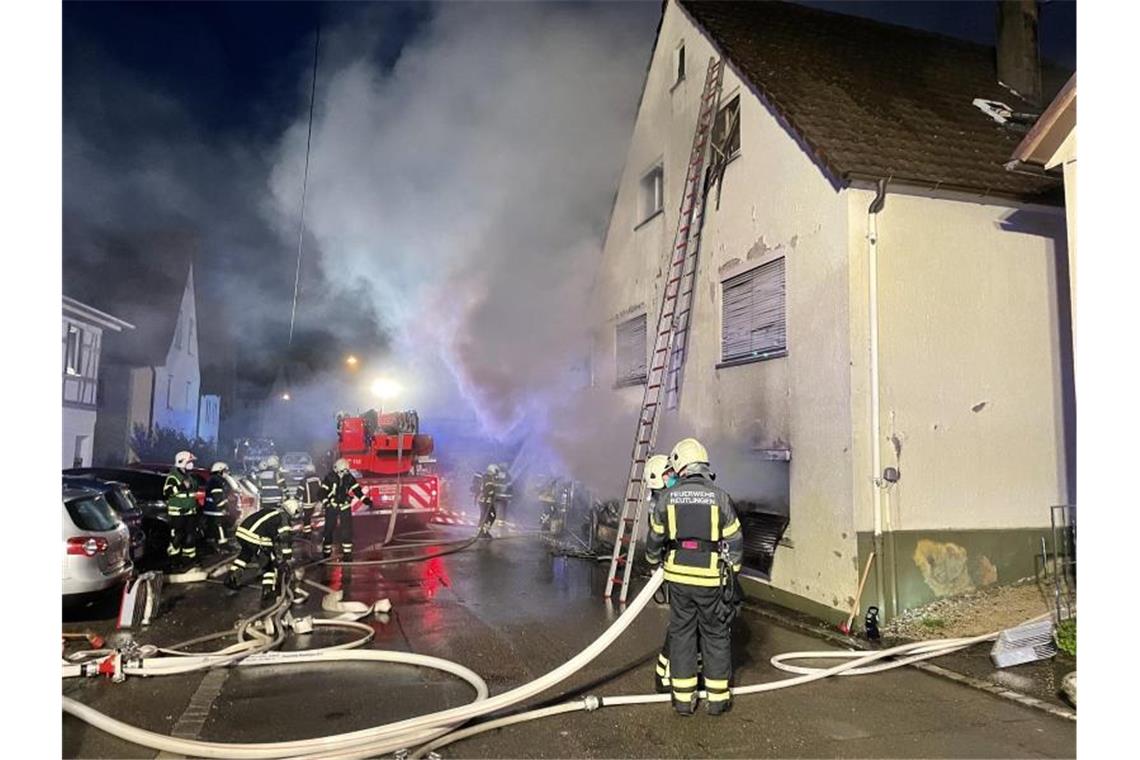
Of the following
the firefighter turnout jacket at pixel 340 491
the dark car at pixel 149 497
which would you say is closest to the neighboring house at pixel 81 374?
the dark car at pixel 149 497

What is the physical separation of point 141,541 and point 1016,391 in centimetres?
940

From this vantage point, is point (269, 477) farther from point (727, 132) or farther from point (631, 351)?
point (727, 132)

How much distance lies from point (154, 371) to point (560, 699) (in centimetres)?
2247

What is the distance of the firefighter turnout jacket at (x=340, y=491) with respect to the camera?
9664 millimetres

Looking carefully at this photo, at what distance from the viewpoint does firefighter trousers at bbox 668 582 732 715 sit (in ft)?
14.6

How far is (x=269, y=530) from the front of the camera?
25.1ft

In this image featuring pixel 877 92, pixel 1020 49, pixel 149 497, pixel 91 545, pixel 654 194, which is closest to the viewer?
pixel 91 545

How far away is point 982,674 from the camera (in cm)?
527

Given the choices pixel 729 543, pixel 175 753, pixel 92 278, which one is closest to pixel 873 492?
pixel 729 543

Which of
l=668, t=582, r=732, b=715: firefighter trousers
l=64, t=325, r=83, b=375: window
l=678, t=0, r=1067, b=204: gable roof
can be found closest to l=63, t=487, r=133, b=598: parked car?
l=668, t=582, r=732, b=715: firefighter trousers

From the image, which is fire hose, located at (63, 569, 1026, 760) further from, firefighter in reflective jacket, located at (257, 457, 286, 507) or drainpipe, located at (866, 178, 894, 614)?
firefighter in reflective jacket, located at (257, 457, 286, 507)

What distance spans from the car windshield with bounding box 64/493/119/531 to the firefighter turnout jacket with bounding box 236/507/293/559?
1.12 meters

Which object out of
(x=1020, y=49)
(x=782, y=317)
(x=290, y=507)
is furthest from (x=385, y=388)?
(x=1020, y=49)

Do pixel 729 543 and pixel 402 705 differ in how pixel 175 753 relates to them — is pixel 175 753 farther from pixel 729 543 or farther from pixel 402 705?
pixel 729 543
